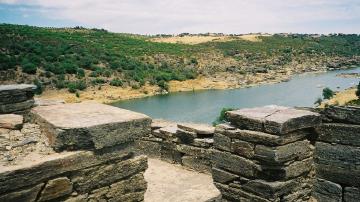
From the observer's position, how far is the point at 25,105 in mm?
5602

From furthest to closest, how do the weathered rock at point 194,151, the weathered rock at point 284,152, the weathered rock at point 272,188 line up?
the weathered rock at point 194,151 < the weathered rock at point 272,188 < the weathered rock at point 284,152

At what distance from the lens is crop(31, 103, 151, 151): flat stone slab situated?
417cm

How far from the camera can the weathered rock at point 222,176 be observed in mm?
5246

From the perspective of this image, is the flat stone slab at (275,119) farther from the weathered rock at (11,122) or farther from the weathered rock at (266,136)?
the weathered rock at (11,122)


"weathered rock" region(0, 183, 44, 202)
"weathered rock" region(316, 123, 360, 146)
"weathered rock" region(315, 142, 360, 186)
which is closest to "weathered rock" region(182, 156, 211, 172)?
"weathered rock" region(315, 142, 360, 186)

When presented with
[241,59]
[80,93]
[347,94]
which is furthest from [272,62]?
[80,93]

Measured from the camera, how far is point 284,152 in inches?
185

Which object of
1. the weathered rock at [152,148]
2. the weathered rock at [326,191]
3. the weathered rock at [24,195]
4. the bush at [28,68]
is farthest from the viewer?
the bush at [28,68]

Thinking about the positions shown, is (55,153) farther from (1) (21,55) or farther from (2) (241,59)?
(2) (241,59)

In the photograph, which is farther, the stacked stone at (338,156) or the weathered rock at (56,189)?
the stacked stone at (338,156)

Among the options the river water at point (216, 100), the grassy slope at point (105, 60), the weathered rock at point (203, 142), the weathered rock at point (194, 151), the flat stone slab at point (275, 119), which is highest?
the flat stone slab at point (275, 119)

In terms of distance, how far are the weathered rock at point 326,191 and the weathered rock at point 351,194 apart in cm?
7

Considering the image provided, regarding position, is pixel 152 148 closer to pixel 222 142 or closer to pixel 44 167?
pixel 222 142

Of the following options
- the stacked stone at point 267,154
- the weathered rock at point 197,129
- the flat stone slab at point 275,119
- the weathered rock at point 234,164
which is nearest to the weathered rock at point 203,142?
the weathered rock at point 197,129
